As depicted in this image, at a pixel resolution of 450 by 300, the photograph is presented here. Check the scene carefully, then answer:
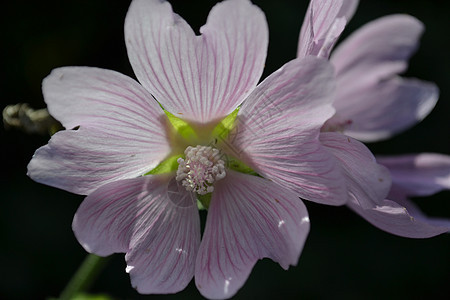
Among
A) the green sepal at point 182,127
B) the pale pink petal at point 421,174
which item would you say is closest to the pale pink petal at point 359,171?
the green sepal at point 182,127

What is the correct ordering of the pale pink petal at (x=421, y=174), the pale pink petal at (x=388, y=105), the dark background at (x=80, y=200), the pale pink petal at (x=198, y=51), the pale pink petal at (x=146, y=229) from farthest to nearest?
the dark background at (x=80, y=200)
the pale pink petal at (x=388, y=105)
the pale pink petal at (x=421, y=174)
the pale pink petal at (x=146, y=229)
the pale pink petal at (x=198, y=51)

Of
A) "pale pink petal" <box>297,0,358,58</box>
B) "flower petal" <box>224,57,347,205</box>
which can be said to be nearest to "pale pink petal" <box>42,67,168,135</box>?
"flower petal" <box>224,57,347,205</box>

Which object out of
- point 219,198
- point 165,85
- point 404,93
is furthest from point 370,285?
point 165,85

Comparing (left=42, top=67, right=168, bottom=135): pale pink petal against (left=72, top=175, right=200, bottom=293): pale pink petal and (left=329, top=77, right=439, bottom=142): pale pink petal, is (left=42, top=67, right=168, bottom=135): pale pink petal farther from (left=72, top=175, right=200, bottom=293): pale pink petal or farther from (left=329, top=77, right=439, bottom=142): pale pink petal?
(left=329, top=77, right=439, bottom=142): pale pink petal

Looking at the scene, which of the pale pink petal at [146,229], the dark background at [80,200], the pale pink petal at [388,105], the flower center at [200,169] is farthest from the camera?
the dark background at [80,200]

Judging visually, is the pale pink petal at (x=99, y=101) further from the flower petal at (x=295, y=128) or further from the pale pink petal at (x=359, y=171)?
the pale pink petal at (x=359, y=171)

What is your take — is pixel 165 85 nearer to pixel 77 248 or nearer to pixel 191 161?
pixel 191 161

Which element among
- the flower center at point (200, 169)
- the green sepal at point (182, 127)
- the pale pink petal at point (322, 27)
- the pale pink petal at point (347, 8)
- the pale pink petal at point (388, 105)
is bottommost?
the pale pink petal at point (388, 105)
